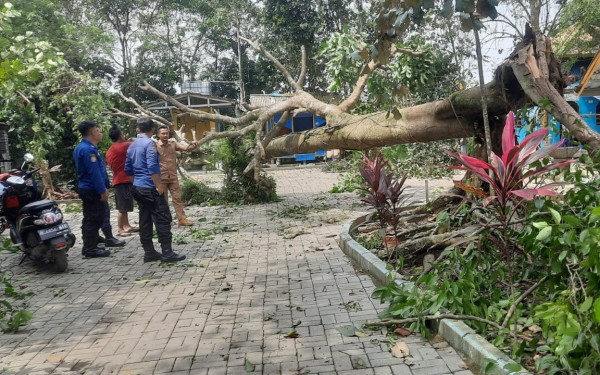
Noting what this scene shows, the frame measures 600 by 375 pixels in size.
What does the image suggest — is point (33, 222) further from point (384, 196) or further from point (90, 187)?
point (384, 196)

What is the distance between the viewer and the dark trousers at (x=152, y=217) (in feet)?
21.9

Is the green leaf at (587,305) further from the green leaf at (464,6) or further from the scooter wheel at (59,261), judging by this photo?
the scooter wheel at (59,261)

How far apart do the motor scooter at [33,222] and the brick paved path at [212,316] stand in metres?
0.27

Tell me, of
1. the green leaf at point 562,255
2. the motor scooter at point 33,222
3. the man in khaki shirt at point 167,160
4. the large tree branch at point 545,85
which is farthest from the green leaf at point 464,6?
the man in khaki shirt at point 167,160

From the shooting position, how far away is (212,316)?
180 inches

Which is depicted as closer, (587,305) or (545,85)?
(587,305)

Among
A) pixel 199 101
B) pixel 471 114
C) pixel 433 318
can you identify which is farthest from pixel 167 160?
pixel 199 101

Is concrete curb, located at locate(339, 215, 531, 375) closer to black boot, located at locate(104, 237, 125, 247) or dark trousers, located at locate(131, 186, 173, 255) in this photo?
dark trousers, located at locate(131, 186, 173, 255)

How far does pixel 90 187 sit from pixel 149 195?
3.54 feet

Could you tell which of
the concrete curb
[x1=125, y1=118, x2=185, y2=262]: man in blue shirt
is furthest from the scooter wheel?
the concrete curb

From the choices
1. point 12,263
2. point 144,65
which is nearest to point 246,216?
point 12,263

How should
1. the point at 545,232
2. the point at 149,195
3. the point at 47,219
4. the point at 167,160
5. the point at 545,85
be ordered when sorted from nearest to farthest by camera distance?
the point at 545,232 → the point at 545,85 → the point at 47,219 → the point at 149,195 → the point at 167,160

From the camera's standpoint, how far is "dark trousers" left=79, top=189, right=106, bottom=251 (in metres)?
7.21

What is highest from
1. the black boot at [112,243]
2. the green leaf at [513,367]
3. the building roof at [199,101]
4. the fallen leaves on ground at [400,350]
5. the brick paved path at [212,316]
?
the building roof at [199,101]
